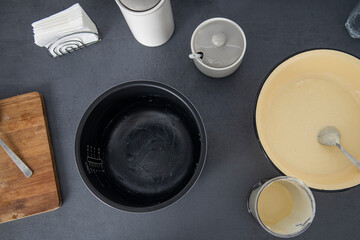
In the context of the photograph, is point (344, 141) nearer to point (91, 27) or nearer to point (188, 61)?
point (188, 61)

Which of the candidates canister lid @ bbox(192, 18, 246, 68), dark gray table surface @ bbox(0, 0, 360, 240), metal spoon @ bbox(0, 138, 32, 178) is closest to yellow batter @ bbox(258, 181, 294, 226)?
dark gray table surface @ bbox(0, 0, 360, 240)

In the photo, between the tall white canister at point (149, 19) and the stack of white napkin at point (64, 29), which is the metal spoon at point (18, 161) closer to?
the stack of white napkin at point (64, 29)

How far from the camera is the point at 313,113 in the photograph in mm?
562

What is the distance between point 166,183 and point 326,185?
29 centimetres

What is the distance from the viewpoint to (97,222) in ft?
1.95

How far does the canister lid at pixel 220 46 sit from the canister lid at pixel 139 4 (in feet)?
0.32

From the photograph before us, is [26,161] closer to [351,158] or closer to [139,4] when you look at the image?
[139,4]

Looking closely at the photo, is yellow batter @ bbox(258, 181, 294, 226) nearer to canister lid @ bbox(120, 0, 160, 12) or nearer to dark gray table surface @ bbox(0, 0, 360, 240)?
dark gray table surface @ bbox(0, 0, 360, 240)

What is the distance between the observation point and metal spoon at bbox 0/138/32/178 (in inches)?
23.0

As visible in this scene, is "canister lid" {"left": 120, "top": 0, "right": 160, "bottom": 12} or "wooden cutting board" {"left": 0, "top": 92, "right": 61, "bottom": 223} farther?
"wooden cutting board" {"left": 0, "top": 92, "right": 61, "bottom": 223}

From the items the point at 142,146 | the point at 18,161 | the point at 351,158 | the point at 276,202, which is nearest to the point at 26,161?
the point at 18,161

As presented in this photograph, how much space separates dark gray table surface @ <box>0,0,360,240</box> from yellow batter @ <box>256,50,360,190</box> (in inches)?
1.9

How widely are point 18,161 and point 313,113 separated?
24.0 inches

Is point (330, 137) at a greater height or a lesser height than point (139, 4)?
lesser
